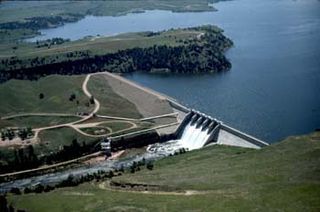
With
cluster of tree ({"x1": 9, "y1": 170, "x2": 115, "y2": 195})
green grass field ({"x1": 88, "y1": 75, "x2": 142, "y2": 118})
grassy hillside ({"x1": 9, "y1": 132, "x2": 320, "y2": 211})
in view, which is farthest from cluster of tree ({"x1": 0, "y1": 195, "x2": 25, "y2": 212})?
green grass field ({"x1": 88, "y1": 75, "x2": 142, "y2": 118})

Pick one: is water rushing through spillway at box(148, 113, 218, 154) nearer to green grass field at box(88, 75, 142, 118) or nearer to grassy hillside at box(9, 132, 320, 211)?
green grass field at box(88, 75, 142, 118)

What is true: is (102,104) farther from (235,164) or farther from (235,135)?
(235,164)

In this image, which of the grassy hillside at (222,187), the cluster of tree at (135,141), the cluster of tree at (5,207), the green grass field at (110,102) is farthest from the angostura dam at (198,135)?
the cluster of tree at (5,207)

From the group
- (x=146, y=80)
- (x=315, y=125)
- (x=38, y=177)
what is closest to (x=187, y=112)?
(x=315, y=125)

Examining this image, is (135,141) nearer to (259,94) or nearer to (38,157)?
(38,157)

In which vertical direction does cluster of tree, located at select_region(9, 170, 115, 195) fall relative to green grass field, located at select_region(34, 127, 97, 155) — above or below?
below

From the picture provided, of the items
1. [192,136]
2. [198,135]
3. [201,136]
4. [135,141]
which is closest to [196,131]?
[192,136]
